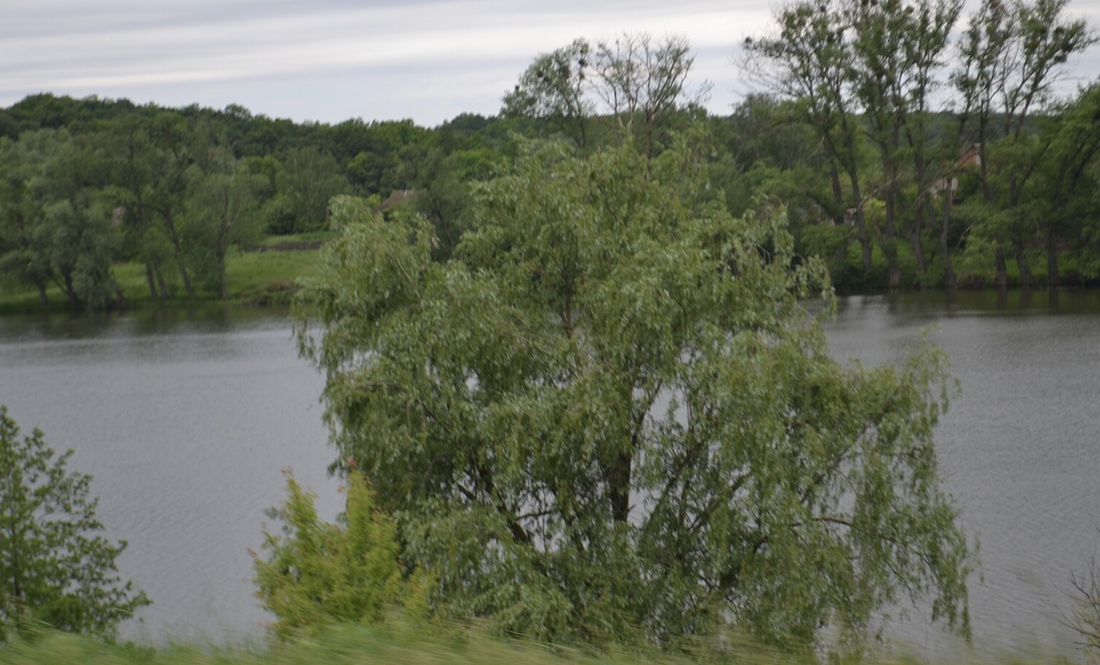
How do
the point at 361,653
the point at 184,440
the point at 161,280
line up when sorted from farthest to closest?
the point at 161,280, the point at 184,440, the point at 361,653

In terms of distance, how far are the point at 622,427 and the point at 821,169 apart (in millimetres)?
46556

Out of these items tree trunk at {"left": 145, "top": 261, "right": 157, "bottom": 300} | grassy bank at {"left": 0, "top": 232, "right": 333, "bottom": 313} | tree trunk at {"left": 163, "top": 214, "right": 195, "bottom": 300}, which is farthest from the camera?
tree trunk at {"left": 145, "top": 261, "right": 157, "bottom": 300}

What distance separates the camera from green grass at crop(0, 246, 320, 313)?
2463 inches

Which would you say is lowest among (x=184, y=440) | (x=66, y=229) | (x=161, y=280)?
(x=184, y=440)

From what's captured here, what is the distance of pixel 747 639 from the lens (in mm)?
5895

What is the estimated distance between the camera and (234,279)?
65.3 metres

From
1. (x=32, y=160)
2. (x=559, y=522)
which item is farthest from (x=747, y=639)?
(x=32, y=160)

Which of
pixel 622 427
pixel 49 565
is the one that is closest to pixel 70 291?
pixel 49 565

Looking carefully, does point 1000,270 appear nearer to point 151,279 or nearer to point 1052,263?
point 1052,263

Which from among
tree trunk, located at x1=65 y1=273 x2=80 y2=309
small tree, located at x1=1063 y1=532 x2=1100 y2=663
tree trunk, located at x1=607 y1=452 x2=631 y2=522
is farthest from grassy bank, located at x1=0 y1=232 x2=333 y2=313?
small tree, located at x1=1063 y1=532 x2=1100 y2=663

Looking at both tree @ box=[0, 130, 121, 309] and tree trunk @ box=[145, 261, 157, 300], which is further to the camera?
tree trunk @ box=[145, 261, 157, 300]

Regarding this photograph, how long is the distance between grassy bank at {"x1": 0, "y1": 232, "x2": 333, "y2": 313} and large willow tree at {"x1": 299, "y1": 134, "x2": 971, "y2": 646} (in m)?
48.8

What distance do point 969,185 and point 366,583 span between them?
165ft

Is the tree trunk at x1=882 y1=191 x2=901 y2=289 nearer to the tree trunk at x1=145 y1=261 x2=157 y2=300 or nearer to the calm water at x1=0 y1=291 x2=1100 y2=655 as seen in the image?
the calm water at x1=0 y1=291 x2=1100 y2=655
